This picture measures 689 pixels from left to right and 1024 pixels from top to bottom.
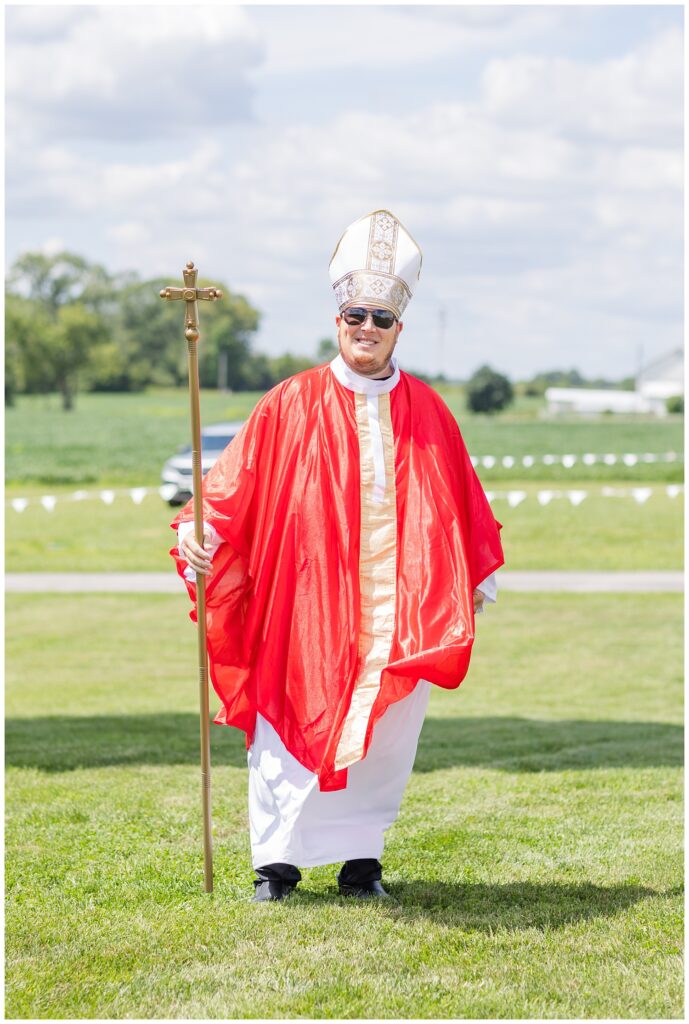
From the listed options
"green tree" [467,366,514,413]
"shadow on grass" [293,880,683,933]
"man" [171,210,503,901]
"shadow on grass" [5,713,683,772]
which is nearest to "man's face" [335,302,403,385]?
"man" [171,210,503,901]

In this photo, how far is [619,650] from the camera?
12227mm

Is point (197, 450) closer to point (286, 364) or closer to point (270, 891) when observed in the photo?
point (270, 891)

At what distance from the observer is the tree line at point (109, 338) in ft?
216

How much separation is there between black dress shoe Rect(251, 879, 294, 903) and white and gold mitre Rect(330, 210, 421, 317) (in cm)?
201

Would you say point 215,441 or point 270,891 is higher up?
point 215,441

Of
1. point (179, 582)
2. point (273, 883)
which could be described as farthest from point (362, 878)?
point (179, 582)

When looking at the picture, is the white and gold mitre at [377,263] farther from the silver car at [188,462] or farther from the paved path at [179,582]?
the silver car at [188,462]

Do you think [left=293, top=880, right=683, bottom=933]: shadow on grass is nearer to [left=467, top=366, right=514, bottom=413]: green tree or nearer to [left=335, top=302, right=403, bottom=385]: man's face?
[left=335, top=302, right=403, bottom=385]: man's face

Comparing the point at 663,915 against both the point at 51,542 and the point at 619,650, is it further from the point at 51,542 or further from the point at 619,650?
the point at 51,542

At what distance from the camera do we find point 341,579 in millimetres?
4566

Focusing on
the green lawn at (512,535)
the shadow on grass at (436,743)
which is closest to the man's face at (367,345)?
the shadow on grass at (436,743)

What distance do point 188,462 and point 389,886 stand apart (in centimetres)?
1963

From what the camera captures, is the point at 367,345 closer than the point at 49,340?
Yes

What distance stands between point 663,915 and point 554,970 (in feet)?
2.17
